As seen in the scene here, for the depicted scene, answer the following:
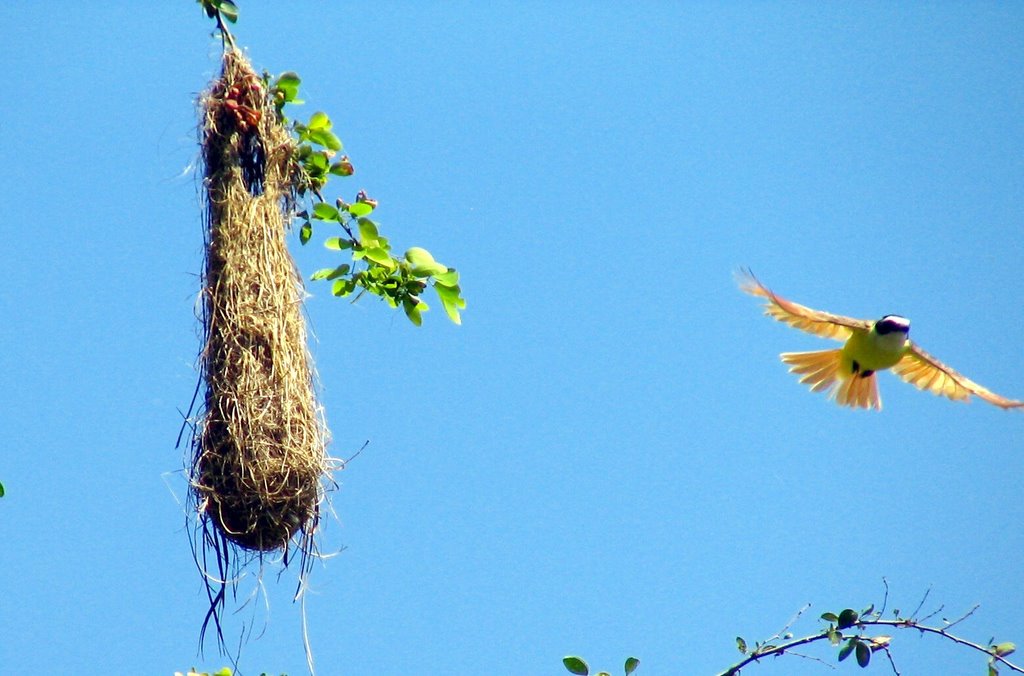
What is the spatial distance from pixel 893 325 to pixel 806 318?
0.38 metres

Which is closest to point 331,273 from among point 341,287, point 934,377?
point 341,287

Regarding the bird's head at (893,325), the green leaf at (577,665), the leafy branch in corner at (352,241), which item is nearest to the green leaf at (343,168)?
the leafy branch in corner at (352,241)

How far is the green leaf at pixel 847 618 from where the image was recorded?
282 cm

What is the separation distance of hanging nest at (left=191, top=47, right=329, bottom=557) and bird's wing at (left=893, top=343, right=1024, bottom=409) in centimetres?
290

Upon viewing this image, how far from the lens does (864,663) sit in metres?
2.79

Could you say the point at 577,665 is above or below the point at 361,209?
below

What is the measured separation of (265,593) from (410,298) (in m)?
0.90

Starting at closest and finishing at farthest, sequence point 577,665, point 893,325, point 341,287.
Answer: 1. point 577,665
2. point 341,287
3. point 893,325

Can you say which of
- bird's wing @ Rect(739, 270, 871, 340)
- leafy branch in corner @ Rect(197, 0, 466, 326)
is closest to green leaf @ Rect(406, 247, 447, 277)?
leafy branch in corner @ Rect(197, 0, 466, 326)

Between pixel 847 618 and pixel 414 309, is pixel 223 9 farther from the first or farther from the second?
pixel 847 618

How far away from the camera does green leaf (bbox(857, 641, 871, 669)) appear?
9.16ft

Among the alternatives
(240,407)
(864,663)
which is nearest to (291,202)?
(240,407)

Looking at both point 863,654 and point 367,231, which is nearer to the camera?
point 863,654

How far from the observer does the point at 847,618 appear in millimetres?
2828
